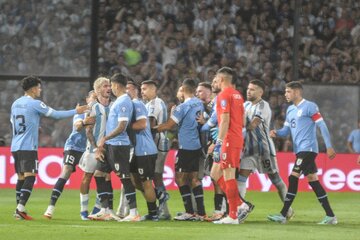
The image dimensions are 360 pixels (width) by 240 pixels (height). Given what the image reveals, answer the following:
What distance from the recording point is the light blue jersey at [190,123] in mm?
15188

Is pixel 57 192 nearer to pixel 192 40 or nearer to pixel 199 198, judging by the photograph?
pixel 199 198

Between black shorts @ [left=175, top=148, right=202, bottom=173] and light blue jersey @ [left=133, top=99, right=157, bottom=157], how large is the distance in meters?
0.59

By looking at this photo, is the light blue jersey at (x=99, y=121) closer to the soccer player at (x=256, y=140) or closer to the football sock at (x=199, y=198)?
Result: the football sock at (x=199, y=198)

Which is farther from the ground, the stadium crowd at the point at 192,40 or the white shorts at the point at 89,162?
the stadium crowd at the point at 192,40

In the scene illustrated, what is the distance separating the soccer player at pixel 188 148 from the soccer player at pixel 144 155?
50cm

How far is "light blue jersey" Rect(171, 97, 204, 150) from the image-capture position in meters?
15.2

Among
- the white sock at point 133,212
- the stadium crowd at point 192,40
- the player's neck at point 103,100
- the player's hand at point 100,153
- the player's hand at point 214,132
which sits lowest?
the white sock at point 133,212

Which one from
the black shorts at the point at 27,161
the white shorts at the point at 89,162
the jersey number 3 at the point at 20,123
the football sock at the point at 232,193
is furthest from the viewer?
the white shorts at the point at 89,162

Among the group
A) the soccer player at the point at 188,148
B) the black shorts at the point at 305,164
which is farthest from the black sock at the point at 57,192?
the black shorts at the point at 305,164

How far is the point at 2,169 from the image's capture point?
892 inches

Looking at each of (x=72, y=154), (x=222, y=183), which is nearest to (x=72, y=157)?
(x=72, y=154)

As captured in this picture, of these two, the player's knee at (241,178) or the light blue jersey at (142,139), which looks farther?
the player's knee at (241,178)

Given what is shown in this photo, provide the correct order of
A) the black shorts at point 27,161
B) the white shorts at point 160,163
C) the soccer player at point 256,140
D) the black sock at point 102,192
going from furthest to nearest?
1. the white shorts at point 160,163
2. the soccer player at point 256,140
3. the black sock at point 102,192
4. the black shorts at point 27,161

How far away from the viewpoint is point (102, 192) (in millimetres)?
14898
